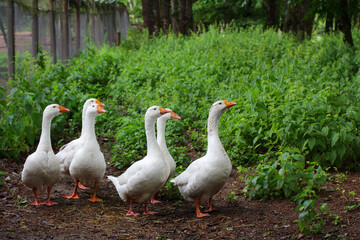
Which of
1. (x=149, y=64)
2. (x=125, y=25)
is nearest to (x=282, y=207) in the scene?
(x=149, y=64)

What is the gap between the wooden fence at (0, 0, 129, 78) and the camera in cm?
982

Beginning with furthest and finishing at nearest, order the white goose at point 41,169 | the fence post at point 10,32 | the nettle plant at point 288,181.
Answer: the fence post at point 10,32 → the white goose at point 41,169 → the nettle plant at point 288,181

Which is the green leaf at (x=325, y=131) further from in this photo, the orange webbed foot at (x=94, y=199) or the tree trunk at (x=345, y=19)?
the tree trunk at (x=345, y=19)

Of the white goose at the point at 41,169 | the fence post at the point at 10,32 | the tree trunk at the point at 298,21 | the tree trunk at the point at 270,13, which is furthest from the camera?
the tree trunk at the point at 270,13

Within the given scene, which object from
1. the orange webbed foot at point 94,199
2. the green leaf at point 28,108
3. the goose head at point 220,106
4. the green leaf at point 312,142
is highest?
the goose head at point 220,106

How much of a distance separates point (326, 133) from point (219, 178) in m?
1.83

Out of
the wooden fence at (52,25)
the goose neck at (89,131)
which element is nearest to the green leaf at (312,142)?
the goose neck at (89,131)

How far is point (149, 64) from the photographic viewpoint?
44.7 ft

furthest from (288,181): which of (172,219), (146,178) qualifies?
(146,178)

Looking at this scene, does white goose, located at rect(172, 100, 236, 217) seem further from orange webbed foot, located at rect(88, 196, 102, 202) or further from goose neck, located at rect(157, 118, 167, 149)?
orange webbed foot, located at rect(88, 196, 102, 202)

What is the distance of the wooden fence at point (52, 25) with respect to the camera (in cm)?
982

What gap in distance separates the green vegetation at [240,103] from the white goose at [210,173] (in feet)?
1.90

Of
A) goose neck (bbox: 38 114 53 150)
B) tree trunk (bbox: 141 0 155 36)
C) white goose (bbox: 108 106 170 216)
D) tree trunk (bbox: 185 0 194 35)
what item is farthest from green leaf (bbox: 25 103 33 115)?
tree trunk (bbox: 141 0 155 36)

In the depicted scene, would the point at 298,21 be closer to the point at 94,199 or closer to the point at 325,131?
the point at 325,131
